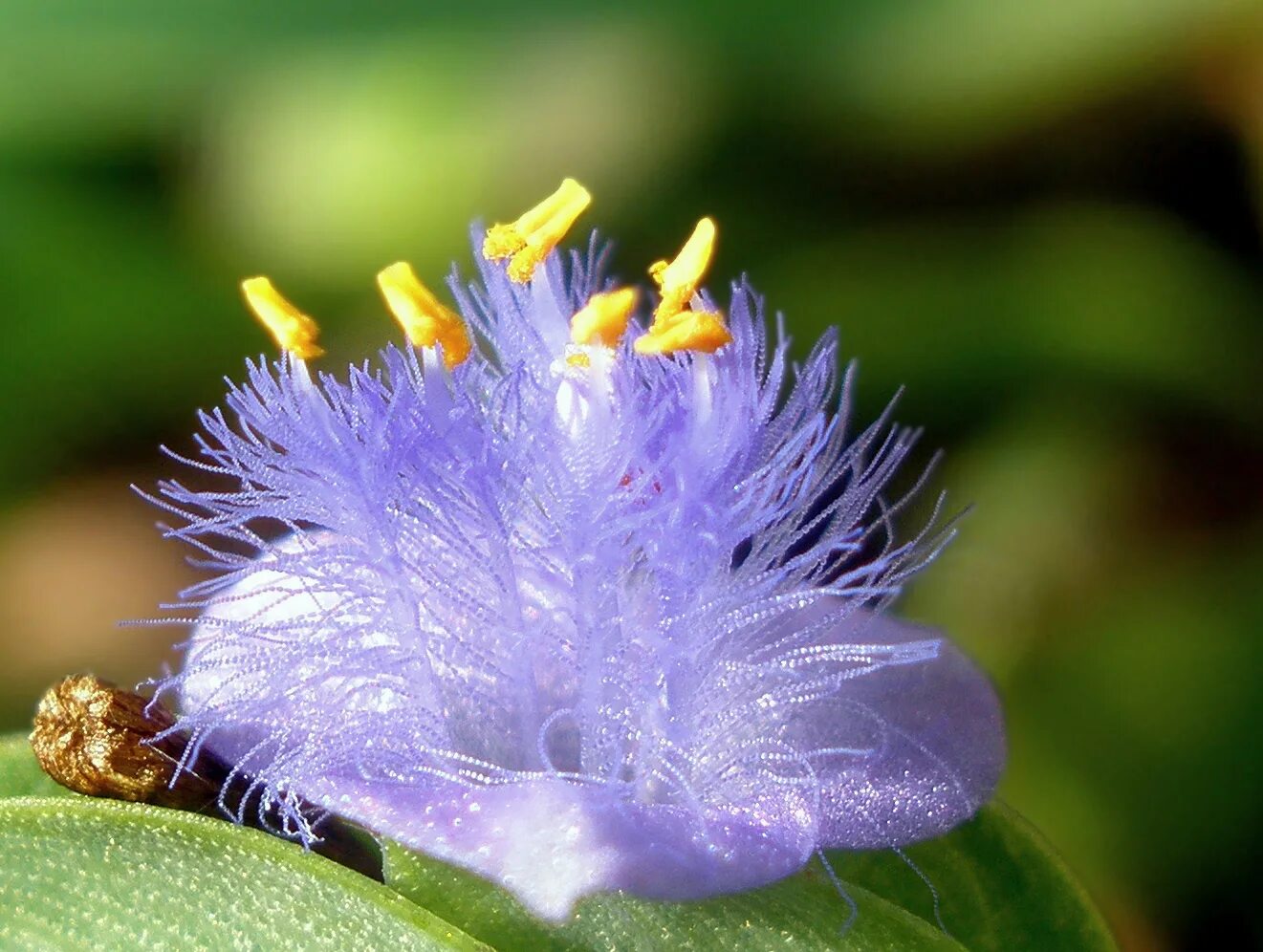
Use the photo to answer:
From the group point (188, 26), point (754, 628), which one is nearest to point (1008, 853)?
point (754, 628)

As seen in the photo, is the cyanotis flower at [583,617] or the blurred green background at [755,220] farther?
the blurred green background at [755,220]

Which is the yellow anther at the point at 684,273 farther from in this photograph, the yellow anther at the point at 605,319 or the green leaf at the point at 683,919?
the green leaf at the point at 683,919

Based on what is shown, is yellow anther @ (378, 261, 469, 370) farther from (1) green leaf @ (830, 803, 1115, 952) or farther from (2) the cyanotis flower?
(1) green leaf @ (830, 803, 1115, 952)

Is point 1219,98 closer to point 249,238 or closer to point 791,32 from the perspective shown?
point 791,32

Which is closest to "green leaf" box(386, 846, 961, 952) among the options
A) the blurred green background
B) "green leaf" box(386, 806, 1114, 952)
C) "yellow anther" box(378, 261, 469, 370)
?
"green leaf" box(386, 806, 1114, 952)

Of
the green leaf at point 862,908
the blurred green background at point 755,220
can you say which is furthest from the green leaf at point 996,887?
the blurred green background at point 755,220

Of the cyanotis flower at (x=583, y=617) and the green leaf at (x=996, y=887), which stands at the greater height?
the cyanotis flower at (x=583, y=617)

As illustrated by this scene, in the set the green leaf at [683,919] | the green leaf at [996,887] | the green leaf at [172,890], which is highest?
the green leaf at [172,890]
